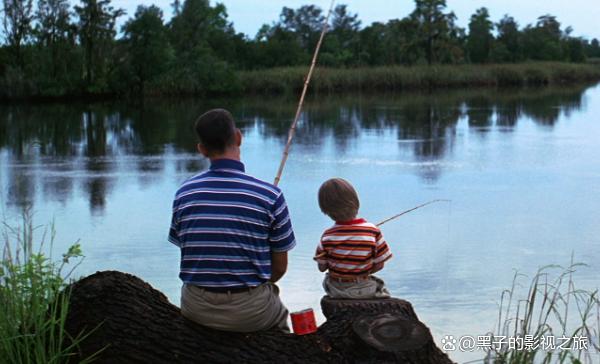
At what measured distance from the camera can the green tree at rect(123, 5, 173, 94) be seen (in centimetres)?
2850

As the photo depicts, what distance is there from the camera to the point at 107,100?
1090 inches

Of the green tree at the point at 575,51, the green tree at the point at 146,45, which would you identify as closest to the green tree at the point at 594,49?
the green tree at the point at 575,51

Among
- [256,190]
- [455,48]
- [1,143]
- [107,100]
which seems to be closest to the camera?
[256,190]

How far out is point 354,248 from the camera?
10.9ft

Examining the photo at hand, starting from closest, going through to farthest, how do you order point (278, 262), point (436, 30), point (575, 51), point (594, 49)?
point (278, 262), point (436, 30), point (575, 51), point (594, 49)

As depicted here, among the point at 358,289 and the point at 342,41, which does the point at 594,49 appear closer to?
the point at 342,41

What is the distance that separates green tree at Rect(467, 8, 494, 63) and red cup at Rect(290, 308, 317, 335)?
42.7 m

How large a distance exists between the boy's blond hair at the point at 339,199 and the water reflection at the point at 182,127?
5099 millimetres

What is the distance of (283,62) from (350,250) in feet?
107

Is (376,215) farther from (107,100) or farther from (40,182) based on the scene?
(107,100)

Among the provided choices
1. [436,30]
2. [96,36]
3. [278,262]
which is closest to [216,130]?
[278,262]

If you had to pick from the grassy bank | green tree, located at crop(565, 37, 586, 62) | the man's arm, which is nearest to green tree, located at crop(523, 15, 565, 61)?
green tree, located at crop(565, 37, 586, 62)

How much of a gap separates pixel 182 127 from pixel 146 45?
41.3 feet

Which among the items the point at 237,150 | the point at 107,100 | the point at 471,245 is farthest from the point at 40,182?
the point at 107,100
